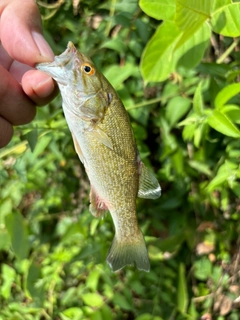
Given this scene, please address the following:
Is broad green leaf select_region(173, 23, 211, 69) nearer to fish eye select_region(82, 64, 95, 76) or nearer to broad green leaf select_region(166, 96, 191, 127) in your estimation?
fish eye select_region(82, 64, 95, 76)

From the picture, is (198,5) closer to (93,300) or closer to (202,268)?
(93,300)

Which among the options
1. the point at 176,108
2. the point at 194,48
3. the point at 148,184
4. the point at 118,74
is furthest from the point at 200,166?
the point at 194,48

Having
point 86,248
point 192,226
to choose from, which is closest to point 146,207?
point 192,226

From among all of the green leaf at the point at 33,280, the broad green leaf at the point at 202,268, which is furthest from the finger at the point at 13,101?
the broad green leaf at the point at 202,268

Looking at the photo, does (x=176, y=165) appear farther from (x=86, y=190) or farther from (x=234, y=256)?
(x=86, y=190)

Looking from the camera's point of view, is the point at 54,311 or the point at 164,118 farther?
the point at 54,311

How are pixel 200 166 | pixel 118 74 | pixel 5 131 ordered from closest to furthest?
pixel 5 131 < pixel 118 74 < pixel 200 166
